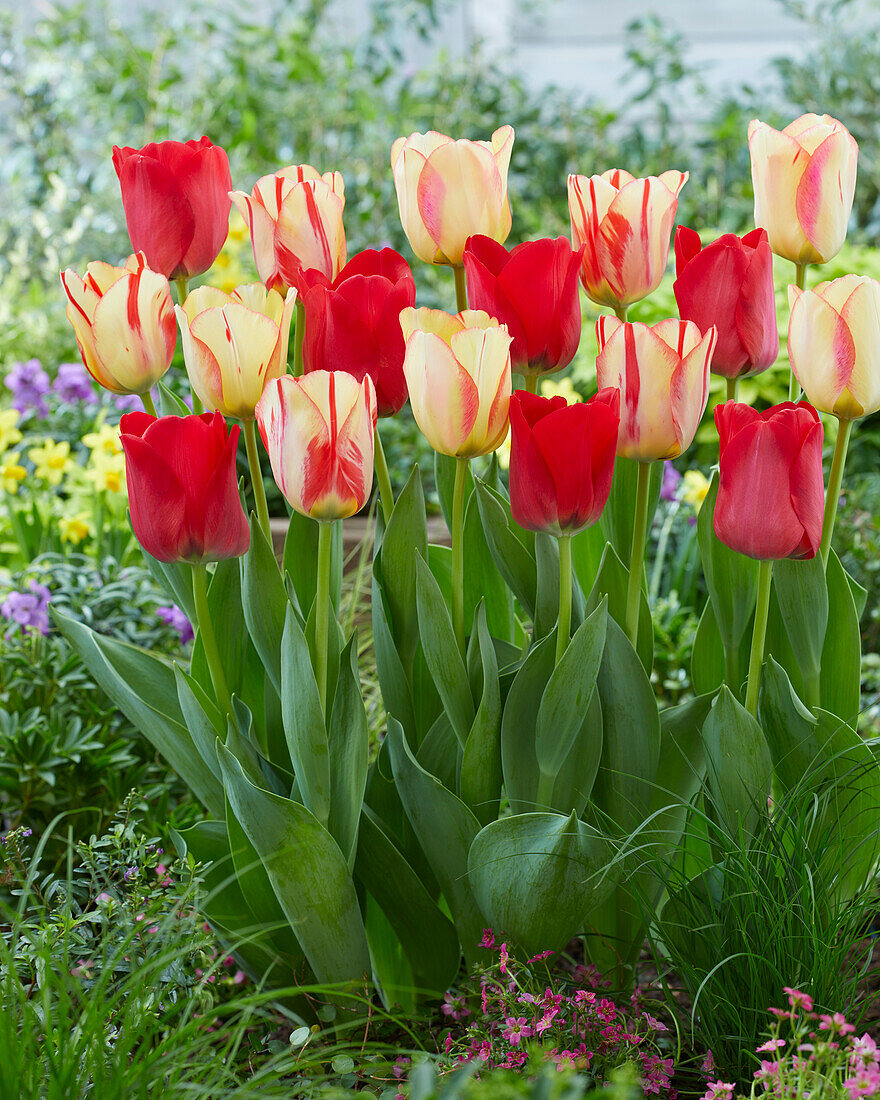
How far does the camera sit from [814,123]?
1.10m

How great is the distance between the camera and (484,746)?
104 cm

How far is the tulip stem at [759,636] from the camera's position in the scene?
0.97m

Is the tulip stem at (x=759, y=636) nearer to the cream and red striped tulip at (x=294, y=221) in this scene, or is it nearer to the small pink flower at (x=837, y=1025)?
the small pink flower at (x=837, y=1025)

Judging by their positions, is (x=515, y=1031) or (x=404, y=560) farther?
(x=404, y=560)

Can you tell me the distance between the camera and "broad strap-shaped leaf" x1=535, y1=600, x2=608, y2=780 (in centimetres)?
95

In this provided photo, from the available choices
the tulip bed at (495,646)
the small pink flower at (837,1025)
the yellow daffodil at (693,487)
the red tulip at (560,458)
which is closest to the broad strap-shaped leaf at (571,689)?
the tulip bed at (495,646)

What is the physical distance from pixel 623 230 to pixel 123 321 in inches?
19.5

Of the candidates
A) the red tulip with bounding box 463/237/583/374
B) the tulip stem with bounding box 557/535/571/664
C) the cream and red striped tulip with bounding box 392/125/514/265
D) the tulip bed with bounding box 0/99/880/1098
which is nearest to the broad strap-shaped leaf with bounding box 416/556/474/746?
the tulip bed with bounding box 0/99/880/1098

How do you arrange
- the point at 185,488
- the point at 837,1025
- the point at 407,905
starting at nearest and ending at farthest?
the point at 837,1025
the point at 185,488
the point at 407,905

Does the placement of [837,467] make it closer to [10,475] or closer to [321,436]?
[321,436]

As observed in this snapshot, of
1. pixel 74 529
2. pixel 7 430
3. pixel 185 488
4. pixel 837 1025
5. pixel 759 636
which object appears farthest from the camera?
pixel 7 430

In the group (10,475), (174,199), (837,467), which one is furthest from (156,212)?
(10,475)

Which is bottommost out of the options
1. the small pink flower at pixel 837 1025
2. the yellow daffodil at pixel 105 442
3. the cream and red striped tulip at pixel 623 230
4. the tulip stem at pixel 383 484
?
the small pink flower at pixel 837 1025

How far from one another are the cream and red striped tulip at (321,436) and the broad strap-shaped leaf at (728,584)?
0.44 metres
